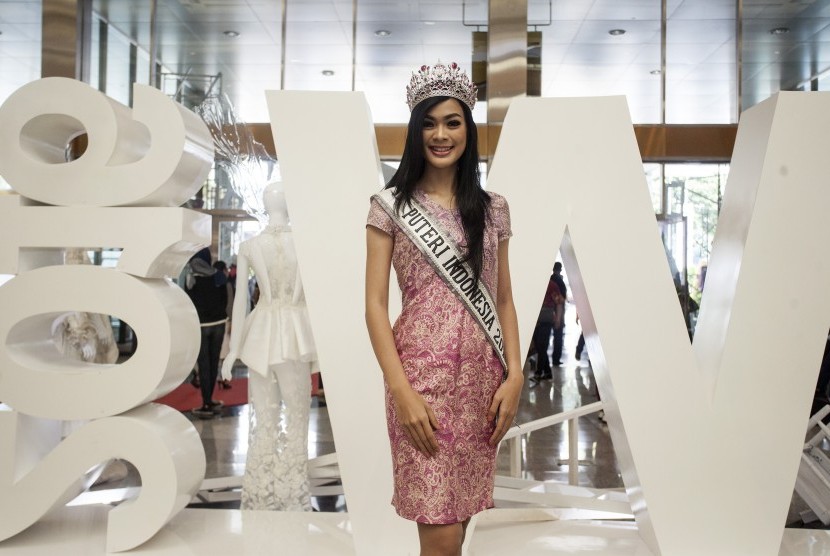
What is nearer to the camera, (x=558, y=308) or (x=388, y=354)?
(x=388, y=354)

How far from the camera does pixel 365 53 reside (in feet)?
23.3

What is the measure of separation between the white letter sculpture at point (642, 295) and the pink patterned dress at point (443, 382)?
3.32 feet

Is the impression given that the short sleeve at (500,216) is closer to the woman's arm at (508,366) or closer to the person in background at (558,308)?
the woman's arm at (508,366)

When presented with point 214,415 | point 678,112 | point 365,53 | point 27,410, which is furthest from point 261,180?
point 678,112

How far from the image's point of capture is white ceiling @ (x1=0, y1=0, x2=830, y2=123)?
7008 mm

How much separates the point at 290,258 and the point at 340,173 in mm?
1015

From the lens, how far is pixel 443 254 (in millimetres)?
1820

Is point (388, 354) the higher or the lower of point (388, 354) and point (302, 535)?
the higher

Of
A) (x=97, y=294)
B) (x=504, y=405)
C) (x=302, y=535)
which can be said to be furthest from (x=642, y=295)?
(x=97, y=294)

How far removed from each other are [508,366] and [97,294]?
1.67 m

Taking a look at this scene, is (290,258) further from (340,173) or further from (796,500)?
(796,500)

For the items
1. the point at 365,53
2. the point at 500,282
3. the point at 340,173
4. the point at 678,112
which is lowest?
the point at 500,282

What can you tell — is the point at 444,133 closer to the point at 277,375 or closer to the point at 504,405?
the point at 504,405

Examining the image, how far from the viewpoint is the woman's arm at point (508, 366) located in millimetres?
1814
